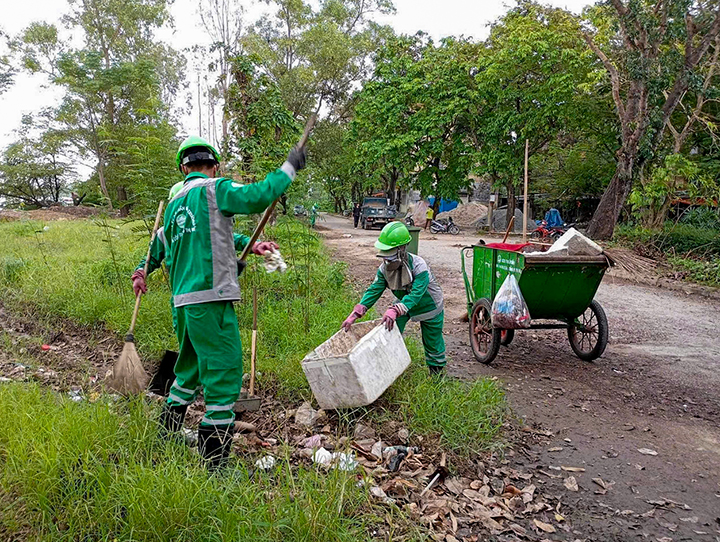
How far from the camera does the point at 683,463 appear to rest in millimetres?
3375

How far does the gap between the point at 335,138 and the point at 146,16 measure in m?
11.9

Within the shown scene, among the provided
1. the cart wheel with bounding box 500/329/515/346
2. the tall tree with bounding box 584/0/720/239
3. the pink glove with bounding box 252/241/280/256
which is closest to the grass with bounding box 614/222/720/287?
the tall tree with bounding box 584/0/720/239

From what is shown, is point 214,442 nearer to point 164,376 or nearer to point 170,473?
point 170,473

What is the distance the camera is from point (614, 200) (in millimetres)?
13680

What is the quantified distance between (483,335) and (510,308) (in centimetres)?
87

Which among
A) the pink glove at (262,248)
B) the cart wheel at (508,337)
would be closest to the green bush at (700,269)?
the cart wheel at (508,337)

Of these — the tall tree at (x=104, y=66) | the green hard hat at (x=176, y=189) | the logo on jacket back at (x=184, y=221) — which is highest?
the tall tree at (x=104, y=66)

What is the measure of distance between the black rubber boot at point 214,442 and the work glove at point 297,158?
1425 mm

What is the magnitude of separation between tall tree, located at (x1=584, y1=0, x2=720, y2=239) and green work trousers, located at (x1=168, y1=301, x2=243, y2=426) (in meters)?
12.5

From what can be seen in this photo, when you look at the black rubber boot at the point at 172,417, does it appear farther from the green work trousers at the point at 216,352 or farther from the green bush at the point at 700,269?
the green bush at the point at 700,269

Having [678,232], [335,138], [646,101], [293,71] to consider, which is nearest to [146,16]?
[293,71]

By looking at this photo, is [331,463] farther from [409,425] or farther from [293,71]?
[293,71]

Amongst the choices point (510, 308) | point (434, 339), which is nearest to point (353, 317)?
point (434, 339)

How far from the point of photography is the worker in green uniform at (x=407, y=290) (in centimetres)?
392
